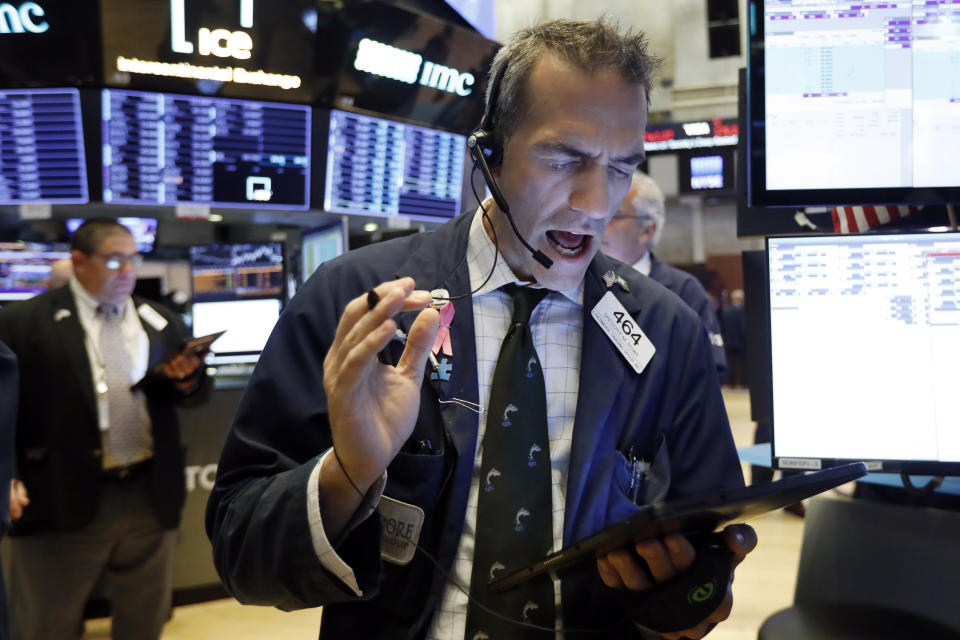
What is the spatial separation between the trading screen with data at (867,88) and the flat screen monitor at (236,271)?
14.1 feet

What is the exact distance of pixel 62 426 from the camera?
3514 mm

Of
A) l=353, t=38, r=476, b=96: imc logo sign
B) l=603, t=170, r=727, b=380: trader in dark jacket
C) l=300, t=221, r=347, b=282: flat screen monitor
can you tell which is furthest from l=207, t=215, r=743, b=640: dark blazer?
l=300, t=221, r=347, b=282: flat screen monitor

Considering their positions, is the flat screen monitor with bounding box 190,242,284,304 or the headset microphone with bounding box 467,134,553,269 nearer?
the headset microphone with bounding box 467,134,553,269

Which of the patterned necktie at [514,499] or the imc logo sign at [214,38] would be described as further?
the imc logo sign at [214,38]

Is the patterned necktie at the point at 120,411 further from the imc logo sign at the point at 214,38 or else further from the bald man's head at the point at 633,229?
the bald man's head at the point at 633,229

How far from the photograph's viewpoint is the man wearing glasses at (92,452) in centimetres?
344

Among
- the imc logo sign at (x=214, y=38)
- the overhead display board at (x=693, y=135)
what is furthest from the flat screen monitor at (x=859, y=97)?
the overhead display board at (x=693, y=135)

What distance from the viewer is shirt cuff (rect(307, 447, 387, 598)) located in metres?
1.14

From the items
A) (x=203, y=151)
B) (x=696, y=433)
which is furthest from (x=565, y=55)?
(x=203, y=151)

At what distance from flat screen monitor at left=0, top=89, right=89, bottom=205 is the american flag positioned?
3.84m

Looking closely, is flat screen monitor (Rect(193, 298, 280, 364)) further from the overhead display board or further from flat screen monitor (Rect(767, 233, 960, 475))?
the overhead display board

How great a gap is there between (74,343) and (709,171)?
8.95 meters

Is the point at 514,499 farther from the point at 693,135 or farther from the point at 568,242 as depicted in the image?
the point at 693,135

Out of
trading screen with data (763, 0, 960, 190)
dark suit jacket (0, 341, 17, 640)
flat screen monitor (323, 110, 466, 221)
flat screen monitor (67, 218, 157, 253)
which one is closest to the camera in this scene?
trading screen with data (763, 0, 960, 190)
